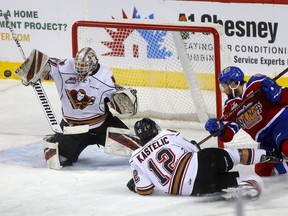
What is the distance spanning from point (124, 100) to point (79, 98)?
1.02ft

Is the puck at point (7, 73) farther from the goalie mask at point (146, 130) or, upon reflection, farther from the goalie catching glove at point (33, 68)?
the goalie mask at point (146, 130)

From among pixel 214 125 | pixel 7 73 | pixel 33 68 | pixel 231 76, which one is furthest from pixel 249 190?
pixel 7 73

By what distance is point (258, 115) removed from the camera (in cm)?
723

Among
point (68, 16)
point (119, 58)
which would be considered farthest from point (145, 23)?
point (68, 16)

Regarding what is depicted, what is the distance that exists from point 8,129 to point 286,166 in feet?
8.52

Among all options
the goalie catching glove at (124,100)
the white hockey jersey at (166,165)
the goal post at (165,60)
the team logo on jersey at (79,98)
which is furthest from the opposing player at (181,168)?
the goal post at (165,60)

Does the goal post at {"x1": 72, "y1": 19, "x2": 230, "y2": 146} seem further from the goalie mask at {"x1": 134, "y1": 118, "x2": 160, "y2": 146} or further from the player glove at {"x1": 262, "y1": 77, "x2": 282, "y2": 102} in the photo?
the goalie mask at {"x1": 134, "y1": 118, "x2": 160, "y2": 146}

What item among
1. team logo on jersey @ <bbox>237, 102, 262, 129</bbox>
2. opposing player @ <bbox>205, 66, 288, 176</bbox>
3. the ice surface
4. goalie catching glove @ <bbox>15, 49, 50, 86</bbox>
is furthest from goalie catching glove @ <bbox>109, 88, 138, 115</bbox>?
team logo on jersey @ <bbox>237, 102, 262, 129</bbox>

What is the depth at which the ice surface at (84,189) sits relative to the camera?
6617 millimetres

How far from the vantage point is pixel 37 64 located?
302 inches

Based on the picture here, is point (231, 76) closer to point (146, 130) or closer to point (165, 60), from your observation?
point (146, 130)

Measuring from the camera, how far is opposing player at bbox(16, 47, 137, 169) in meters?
7.66

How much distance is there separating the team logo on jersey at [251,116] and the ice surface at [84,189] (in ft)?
1.14

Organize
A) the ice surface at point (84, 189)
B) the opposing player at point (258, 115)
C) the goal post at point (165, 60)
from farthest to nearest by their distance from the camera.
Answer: the goal post at point (165, 60) → the opposing player at point (258, 115) → the ice surface at point (84, 189)
